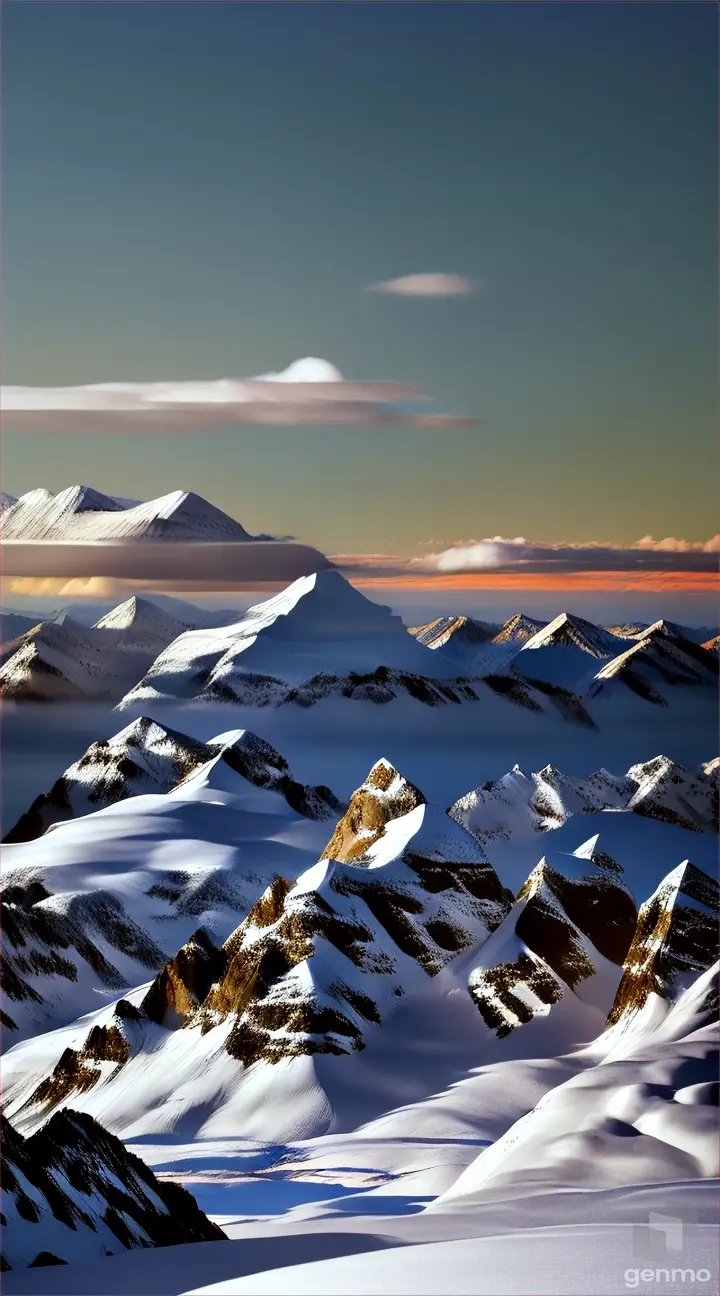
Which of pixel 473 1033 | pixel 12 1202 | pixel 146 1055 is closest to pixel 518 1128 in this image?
pixel 12 1202

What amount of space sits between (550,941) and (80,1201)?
121m

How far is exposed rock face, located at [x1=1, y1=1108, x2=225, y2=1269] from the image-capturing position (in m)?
63.2

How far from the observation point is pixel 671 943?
16362 centimetres

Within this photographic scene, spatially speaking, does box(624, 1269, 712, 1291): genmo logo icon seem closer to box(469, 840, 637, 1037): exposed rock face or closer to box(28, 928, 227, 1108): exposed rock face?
box(469, 840, 637, 1037): exposed rock face

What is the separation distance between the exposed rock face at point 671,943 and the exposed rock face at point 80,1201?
293 feet

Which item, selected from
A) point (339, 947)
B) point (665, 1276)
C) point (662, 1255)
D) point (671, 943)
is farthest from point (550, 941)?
point (665, 1276)

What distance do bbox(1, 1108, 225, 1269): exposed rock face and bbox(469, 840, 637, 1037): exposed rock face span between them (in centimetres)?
10457

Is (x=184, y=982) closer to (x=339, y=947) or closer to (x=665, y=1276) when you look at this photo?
(x=339, y=947)

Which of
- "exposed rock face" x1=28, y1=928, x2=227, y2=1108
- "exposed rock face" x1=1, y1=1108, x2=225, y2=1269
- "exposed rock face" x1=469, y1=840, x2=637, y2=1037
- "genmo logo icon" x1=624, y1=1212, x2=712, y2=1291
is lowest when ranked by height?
"exposed rock face" x1=28, y1=928, x2=227, y2=1108

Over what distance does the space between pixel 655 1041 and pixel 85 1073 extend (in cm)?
6394

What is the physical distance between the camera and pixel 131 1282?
190 feet

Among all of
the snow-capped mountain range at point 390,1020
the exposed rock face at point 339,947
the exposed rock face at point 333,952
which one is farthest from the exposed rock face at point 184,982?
the exposed rock face at point 333,952

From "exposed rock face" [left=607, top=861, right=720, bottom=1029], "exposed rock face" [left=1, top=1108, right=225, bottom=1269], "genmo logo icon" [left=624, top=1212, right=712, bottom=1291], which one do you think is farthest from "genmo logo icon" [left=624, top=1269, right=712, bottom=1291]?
"exposed rock face" [left=607, top=861, right=720, bottom=1029]

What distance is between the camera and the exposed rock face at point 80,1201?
63250 millimetres
